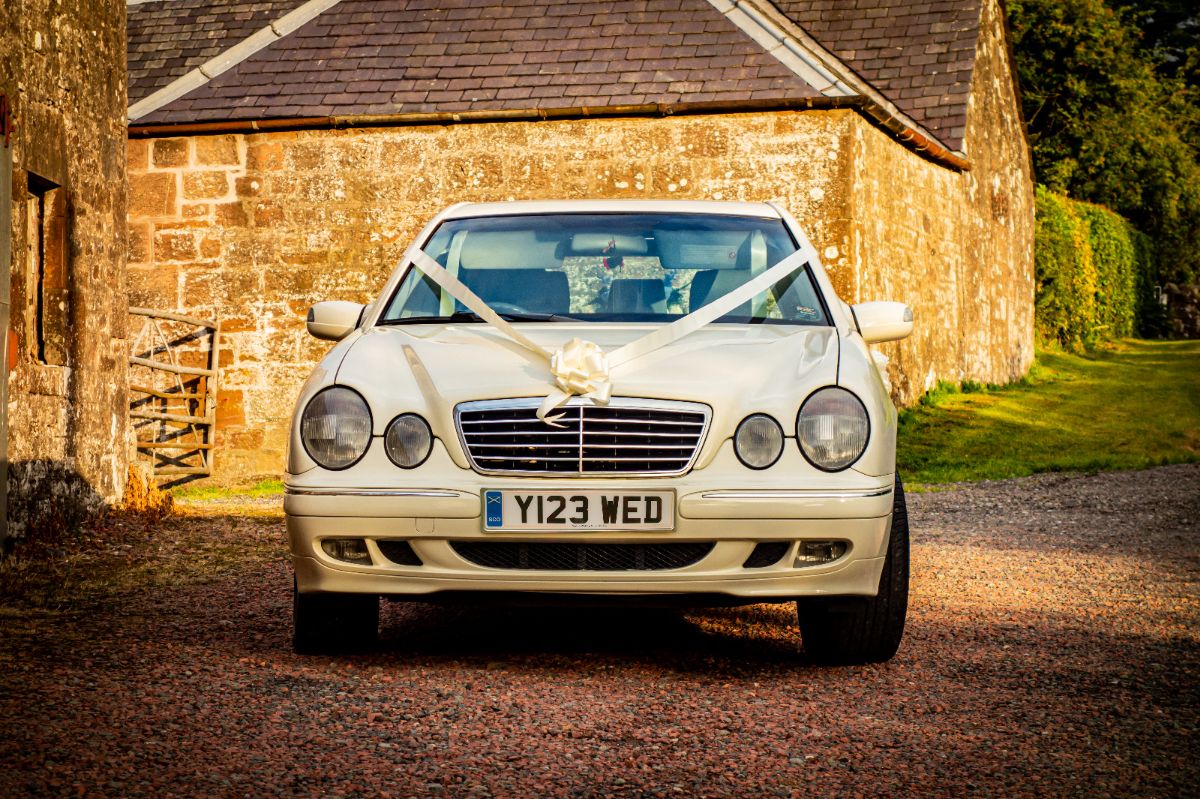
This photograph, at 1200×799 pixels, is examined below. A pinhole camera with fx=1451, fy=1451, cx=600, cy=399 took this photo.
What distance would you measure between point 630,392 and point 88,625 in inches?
99.5

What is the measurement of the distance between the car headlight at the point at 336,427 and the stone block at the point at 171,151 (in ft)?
41.1

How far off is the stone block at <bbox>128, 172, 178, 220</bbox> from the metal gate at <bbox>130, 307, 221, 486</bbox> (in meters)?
1.21

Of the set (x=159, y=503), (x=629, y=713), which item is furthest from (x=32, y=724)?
(x=159, y=503)

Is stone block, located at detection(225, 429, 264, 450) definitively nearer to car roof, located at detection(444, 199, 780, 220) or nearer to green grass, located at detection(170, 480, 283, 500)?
green grass, located at detection(170, 480, 283, 500)

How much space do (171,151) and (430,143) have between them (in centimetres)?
300

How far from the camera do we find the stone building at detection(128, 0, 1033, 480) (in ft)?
50.3

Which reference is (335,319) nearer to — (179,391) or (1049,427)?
(179,391)

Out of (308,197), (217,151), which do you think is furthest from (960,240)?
(217,151)

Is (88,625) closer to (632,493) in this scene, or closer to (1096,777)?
(632,493)

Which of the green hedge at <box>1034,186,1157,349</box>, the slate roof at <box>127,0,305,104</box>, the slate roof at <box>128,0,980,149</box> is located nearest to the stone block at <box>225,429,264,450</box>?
the slate roof at <box>128,0,980,149</box>

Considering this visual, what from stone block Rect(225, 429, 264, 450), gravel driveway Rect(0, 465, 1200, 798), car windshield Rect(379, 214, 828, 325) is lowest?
gravel driveway Rect(0, 465, 1200, 798)

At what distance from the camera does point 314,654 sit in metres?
5.03

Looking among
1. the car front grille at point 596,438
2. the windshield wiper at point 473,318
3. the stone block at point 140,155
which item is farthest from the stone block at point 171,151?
the car front grille at point 596,438

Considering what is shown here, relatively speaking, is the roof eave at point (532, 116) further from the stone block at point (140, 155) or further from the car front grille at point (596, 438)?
the car front grille at point (596, 438)
